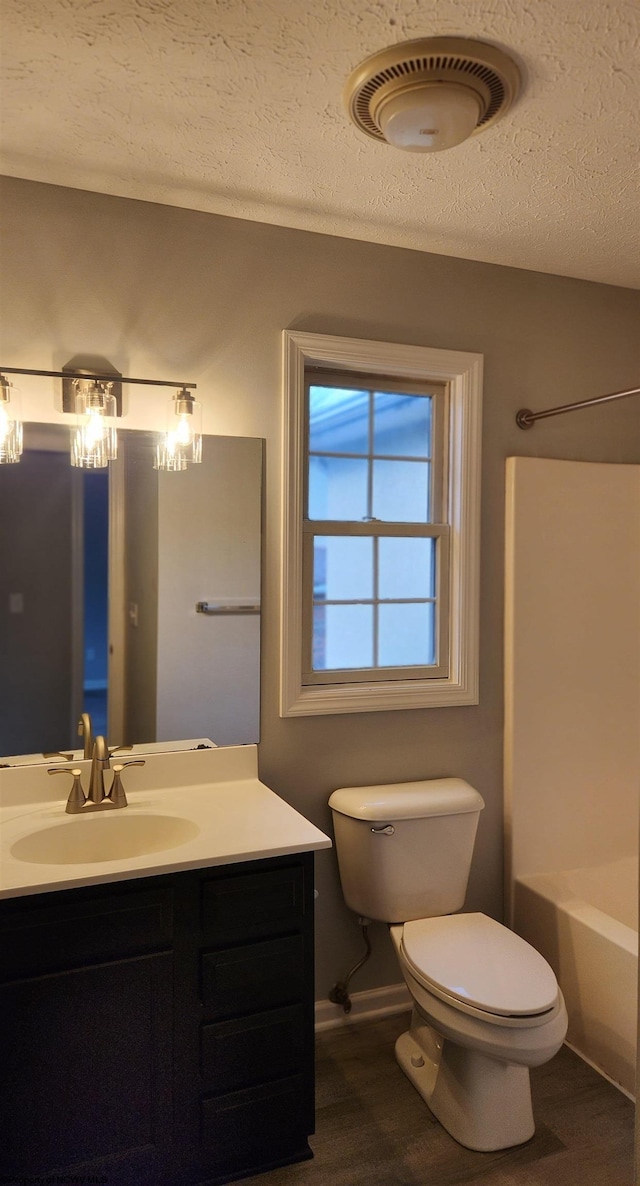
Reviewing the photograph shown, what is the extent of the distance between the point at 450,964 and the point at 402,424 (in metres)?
1.87

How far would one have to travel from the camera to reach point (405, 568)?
2893 mm

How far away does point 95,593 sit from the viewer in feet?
10.8

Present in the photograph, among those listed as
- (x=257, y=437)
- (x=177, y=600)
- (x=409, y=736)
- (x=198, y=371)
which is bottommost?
(x=409, y=736)

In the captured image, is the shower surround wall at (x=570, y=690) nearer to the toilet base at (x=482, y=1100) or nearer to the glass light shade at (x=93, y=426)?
the toilet base at (x=482, y=1100)

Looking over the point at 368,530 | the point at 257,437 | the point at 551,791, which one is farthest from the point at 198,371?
the point at 551,791

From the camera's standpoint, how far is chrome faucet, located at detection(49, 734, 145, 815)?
2.05m

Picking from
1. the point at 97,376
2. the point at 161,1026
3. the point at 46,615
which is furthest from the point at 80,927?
the point at 46,615

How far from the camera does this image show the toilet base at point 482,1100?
6.63ft

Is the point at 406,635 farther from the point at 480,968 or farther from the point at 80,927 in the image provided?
the point at 80,927

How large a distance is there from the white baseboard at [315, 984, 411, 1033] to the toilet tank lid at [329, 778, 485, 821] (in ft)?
Result: 2.11

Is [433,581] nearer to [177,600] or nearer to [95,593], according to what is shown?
[177,600]

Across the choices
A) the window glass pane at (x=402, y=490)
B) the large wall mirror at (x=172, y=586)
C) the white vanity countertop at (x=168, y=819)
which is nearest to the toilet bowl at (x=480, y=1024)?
the white vanity countertop at (x=168, y=819)

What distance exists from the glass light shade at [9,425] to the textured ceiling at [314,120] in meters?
0.56

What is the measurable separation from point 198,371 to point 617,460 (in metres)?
1.61
